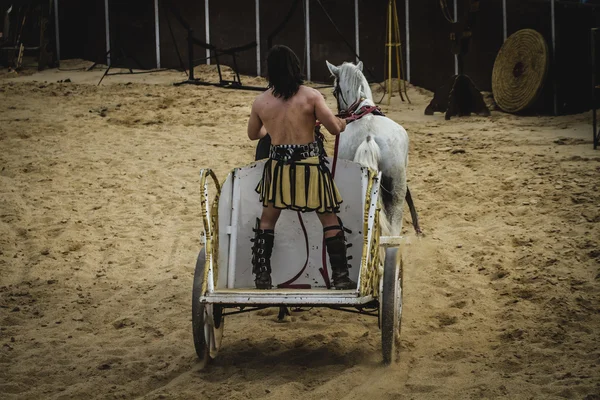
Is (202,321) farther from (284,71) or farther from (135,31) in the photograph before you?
(135,31)

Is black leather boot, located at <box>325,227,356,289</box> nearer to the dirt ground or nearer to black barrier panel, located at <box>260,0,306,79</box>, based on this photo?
the dirt ground

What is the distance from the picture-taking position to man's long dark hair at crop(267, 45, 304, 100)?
16.8 feet

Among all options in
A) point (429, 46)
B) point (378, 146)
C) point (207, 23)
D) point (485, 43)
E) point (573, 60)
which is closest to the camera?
point (378, 146)

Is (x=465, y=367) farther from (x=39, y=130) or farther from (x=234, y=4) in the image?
(x=234, y=4)

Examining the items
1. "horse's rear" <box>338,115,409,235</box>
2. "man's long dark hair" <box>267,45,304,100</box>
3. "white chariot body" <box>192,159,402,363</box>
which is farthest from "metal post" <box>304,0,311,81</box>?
"man's long dark hair" <box>267,45,304,100</box>

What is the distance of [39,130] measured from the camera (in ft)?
Result: 40.0

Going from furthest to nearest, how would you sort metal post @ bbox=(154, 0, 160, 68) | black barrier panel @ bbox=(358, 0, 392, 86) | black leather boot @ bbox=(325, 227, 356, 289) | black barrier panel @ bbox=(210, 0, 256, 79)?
metal post @ bbox=(154, 0, 160, 68) < black barrier panel @ bbox=(210, 0, 256, 79) < black barrier panel @ bbox=(358, 0, 392, 86) < black leather boot @ bbox=(325, 227, 356, 289)

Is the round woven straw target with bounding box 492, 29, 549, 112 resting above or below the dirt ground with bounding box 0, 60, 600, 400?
above

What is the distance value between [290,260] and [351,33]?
39.2ft

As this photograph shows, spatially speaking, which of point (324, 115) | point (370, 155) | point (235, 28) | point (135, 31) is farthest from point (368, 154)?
point (135, 31)

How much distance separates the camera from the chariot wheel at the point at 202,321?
200 inches

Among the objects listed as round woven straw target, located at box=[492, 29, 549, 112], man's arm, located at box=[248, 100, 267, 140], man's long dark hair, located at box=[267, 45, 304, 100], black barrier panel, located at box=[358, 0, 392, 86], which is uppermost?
black barrier panel, located at box=[358, 0, 392, 86]

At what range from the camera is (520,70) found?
13.6m

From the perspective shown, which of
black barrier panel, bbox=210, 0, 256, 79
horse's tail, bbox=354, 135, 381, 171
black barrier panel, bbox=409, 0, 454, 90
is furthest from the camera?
black barrier panel, bbox=210, 0, 256, 79
